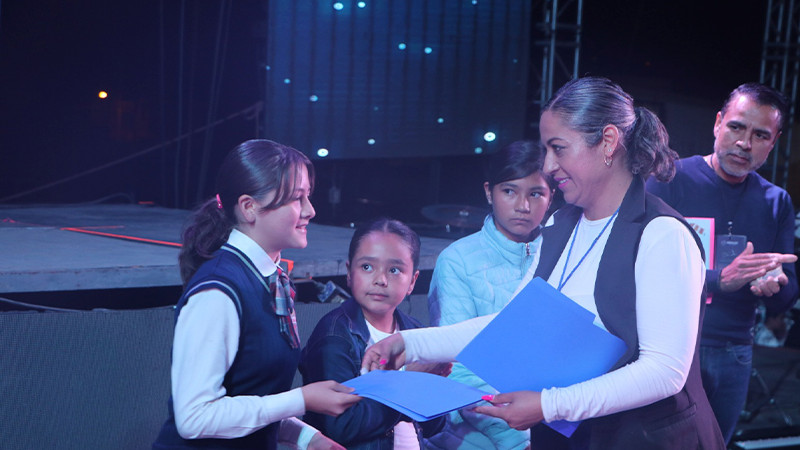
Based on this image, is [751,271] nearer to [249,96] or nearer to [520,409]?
[520,409]

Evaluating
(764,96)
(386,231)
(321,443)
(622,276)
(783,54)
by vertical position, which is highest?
(764,96)

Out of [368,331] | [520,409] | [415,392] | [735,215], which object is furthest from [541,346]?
[735,215]

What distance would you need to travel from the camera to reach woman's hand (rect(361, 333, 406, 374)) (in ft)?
5.36

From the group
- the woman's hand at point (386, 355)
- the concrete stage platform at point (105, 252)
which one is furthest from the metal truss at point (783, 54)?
the woman's hand at point (386, 355)

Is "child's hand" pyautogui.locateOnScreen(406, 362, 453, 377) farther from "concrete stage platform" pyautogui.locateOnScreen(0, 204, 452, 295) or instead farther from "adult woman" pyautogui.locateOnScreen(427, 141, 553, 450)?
"concrete stage platform" pyautogui.locateOnScreen(0, 204, 452, 295)

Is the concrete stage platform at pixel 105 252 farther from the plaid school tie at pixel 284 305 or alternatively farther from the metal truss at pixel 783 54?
the metal truss at pixel 783 54

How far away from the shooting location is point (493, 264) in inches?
92.4

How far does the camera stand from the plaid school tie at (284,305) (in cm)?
167

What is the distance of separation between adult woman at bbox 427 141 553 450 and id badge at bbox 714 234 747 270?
56 centimetres

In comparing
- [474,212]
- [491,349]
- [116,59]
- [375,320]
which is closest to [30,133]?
[116,59]

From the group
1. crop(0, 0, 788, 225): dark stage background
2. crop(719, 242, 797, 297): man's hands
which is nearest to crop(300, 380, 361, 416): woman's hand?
crop(719, 242, 797, 297): man's hands

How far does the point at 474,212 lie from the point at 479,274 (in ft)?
8.24

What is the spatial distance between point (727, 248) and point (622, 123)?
1074 mm

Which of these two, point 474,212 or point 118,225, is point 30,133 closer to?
point 118,225
